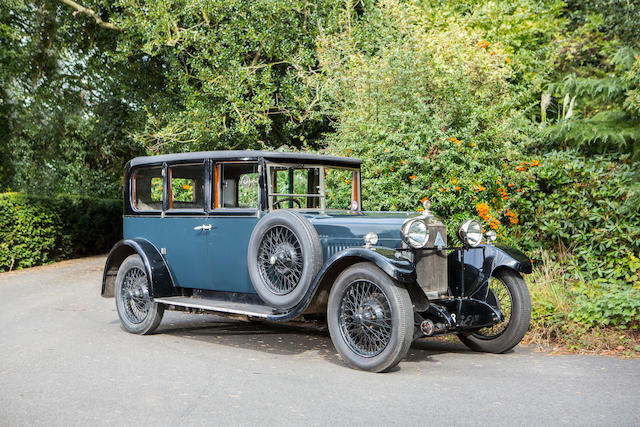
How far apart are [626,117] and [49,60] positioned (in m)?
12.8

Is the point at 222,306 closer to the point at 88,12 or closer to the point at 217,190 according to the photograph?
the point at 217,190

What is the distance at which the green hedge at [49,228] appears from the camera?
1417 cm

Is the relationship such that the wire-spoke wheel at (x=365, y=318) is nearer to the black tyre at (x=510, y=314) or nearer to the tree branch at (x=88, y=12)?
the black tyre at (x=510, y=314)

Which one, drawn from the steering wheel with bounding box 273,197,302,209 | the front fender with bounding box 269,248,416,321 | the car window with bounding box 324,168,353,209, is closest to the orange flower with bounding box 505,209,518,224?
the car window with bounding box 324,168,353,209

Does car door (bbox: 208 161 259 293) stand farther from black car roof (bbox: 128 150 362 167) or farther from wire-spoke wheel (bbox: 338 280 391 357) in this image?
wire-spoke wheel (bbox: 338 280 391 357)

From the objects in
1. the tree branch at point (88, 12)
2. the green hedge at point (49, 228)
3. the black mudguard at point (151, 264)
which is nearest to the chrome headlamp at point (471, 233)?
the black mudguard at point (151, 264)

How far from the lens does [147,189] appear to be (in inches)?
308

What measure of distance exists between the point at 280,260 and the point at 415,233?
1297mm

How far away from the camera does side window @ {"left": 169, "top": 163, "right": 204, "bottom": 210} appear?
709 cm

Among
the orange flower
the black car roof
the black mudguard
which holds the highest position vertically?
the black car roof

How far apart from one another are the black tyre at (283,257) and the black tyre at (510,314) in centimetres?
181

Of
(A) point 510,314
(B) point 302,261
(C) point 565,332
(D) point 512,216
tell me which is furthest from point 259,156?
(D) point 512,216

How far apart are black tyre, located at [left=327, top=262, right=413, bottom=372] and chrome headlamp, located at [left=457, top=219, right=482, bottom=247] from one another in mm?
1230

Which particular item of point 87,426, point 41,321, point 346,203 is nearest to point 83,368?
point 87,426
